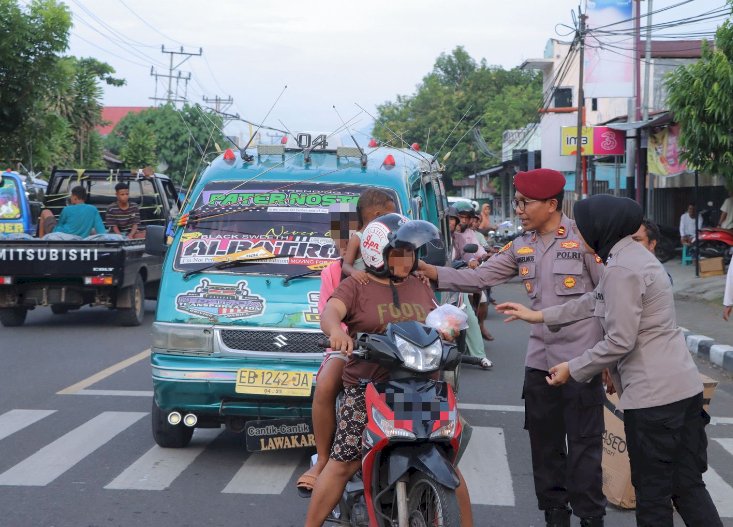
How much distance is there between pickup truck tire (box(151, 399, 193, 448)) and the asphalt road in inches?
3.2

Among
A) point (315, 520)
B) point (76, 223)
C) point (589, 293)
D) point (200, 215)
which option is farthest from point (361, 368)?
point (76, 223)

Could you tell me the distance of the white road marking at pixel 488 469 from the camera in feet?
20.5

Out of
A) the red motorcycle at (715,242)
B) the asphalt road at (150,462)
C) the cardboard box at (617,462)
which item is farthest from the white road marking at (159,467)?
the red motorcycle at (715,242)

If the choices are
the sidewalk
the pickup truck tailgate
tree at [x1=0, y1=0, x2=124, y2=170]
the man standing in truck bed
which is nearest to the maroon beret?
the sidewalk

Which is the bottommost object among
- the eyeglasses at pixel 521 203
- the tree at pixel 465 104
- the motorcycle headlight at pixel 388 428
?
the motorcycle headlight at pixel 388 428

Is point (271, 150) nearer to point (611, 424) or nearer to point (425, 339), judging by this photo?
point (611, 424)

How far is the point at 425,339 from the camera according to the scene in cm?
430

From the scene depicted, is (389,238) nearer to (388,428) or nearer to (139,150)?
(388,428)

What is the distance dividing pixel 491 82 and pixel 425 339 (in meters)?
73.9

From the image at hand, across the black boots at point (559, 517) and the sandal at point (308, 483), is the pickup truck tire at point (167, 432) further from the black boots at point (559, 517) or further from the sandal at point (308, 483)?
the black boots at point (559, 517)

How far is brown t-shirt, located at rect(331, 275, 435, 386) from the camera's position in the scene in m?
4.65

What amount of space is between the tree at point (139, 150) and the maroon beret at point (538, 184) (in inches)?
1478

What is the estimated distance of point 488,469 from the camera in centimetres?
696

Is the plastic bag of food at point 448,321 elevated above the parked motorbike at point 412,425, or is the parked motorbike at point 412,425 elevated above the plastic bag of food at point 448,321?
the plastic bag of food at point 448,321
